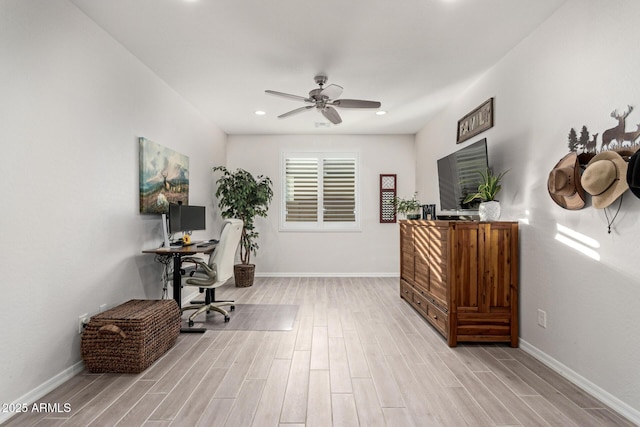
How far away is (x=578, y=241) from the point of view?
2.32 metres

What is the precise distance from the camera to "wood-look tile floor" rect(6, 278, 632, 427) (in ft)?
6.24

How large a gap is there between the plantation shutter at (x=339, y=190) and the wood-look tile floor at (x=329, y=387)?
3.15 metres

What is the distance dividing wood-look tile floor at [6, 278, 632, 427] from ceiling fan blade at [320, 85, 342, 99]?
2.42m

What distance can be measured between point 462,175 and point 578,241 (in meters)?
1.60

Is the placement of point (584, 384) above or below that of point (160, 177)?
below

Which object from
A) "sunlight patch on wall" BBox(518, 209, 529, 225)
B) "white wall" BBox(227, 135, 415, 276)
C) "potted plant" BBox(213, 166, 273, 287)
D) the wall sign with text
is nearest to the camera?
"sunlight patch on wall" BBox(518, 209, 529, 225)

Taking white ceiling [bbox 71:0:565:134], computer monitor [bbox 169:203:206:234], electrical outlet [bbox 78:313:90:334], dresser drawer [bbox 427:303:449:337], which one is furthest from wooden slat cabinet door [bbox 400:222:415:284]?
electrical outlet [bbox 78:313:90:334]

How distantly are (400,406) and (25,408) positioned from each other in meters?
2.28

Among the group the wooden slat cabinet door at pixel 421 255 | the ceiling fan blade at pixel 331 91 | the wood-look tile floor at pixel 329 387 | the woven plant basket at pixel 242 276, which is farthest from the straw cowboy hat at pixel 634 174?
the woven plant basket at pixel 242 276

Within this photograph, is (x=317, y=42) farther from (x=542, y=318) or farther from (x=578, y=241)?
(x=542, y=318)

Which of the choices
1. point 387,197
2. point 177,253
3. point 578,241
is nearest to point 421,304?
point 578,241

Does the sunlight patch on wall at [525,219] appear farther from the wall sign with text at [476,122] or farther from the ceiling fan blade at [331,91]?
the ceiling fan blade at [331,91]

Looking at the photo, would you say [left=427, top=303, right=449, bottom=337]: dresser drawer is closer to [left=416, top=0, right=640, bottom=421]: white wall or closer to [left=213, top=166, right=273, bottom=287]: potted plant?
[left=416, top=0, right=640, bottom=421]: white wall

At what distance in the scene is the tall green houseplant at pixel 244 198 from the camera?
5449 millimetres
